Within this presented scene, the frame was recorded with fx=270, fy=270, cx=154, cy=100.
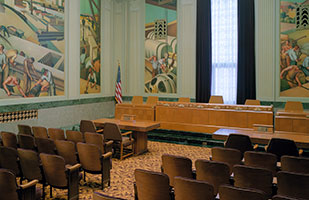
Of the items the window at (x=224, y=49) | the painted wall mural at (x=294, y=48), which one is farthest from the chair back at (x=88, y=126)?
the painted wall mural at (x=294, y=48)

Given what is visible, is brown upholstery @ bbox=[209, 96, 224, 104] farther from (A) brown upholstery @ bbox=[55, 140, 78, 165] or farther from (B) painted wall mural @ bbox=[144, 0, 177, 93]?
(A) brown upholstery @ bbox=[55, 140, 78, 165]

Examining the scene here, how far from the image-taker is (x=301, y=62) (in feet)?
31.6

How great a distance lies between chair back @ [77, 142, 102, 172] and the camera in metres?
4.66

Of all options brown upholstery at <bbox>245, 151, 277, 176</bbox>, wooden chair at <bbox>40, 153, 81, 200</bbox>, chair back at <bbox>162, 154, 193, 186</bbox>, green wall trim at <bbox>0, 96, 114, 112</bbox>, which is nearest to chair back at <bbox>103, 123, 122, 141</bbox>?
wooden chair at <bbox>40, 153, 81, 200</bbox>

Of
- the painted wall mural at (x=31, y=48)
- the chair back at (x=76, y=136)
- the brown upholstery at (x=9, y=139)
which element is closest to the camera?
the brown upholstery at (x=9, y=139)

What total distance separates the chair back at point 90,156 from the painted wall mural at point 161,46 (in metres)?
7.55

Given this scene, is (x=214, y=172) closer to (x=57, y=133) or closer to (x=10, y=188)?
(x=10, y=188)

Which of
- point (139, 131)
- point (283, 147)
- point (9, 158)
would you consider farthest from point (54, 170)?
point (283, 147)

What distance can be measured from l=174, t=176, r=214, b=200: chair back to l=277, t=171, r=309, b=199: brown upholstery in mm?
956

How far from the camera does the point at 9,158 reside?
4410mm

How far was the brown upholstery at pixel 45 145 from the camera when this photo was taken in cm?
491

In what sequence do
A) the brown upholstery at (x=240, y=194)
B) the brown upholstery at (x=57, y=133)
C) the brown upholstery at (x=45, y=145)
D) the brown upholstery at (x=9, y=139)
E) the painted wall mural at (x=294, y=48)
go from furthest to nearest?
the painted wall mural at (x=294, y=48)
the brown upholstery at (x=57, y=133)
the brown upholstery at (x=9, y=139)
the brown upholstery at (x=45, y=145)
the brown upholstery at (x=240, y=194)

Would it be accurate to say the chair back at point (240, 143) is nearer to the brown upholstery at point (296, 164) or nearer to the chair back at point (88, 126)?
the brown upholstery at point (296, 164)

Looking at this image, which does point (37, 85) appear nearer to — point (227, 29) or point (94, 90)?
point (94, 90)
